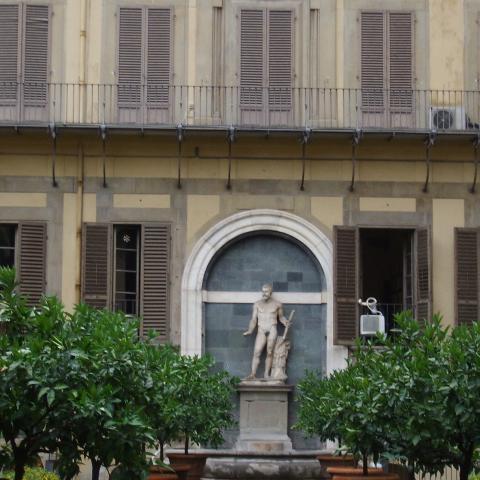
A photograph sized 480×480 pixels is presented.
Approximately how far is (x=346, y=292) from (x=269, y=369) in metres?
2.29

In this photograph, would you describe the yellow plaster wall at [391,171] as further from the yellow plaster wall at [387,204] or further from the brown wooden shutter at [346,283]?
the brown wooden shutter at [346,283]

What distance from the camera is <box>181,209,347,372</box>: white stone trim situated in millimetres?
31375

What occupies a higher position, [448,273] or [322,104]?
[322,104]

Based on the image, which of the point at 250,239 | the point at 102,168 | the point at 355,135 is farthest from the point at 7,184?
the point at 355,135

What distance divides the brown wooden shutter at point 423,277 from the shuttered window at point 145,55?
6221mm

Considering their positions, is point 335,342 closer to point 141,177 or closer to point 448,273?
point 448,273

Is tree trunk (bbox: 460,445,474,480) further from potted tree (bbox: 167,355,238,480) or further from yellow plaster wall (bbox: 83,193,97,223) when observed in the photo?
yellow plaster wall (bbox: 83,193,97,223)

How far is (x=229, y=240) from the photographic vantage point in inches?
1253

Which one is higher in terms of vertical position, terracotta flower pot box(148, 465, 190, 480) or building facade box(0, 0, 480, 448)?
building facade box(0, 0, 480, 448)

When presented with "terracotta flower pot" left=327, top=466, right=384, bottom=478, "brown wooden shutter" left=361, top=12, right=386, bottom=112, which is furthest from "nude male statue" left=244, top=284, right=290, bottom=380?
"terracotta flower pot" left=327, top=466, right=384, bottom=478

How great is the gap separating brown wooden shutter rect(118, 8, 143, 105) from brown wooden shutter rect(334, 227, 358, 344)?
5.34m

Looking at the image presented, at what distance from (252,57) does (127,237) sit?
4.73 meters

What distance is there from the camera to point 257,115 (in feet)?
105

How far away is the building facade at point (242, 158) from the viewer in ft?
103
